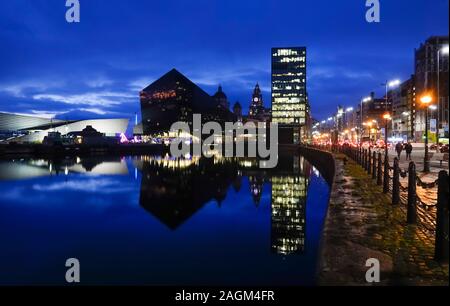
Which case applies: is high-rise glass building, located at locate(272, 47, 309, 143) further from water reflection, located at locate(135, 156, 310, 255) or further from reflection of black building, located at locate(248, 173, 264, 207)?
water reflection, located at locate(135, 156, 310, 255)

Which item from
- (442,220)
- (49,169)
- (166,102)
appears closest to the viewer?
(442,220)

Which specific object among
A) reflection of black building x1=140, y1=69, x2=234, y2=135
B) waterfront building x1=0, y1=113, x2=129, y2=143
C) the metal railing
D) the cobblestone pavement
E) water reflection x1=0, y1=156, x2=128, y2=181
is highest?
reflection of black building x1=140, y1=69, x2=234, y2=135

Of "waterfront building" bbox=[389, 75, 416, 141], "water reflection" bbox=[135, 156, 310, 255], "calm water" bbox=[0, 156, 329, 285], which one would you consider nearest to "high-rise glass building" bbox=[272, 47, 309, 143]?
"waterfront building" bbox=[389, 75, 416, 141]

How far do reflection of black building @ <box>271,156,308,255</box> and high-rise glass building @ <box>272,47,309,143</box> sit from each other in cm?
14198

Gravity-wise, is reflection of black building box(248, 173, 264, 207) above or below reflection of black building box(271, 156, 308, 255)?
above

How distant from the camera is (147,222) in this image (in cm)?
1307

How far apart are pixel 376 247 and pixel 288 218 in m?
6.92

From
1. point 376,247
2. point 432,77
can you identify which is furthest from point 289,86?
point 376,247

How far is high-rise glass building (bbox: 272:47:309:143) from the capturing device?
162 m

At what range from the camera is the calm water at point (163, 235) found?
7.93 metres

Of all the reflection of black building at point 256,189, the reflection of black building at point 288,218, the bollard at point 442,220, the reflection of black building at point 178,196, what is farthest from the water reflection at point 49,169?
the bollard at point 442,220

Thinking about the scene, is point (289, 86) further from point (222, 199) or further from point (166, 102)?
point (222, 199)

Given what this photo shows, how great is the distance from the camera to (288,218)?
13.9m
